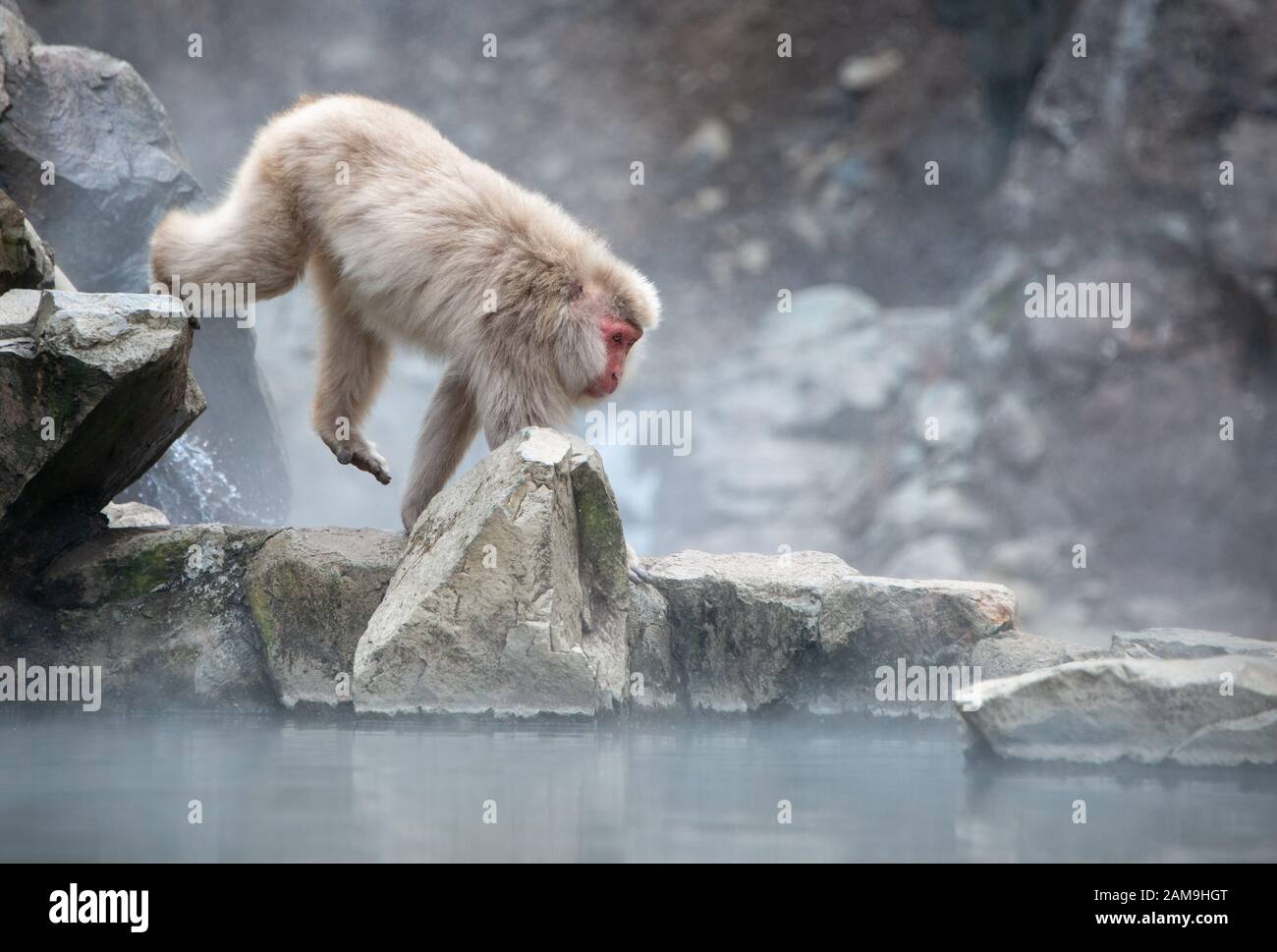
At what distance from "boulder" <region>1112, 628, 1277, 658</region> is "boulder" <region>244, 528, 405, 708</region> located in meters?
2.54

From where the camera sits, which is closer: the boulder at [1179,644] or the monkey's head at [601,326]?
the boulder at [1179,644]

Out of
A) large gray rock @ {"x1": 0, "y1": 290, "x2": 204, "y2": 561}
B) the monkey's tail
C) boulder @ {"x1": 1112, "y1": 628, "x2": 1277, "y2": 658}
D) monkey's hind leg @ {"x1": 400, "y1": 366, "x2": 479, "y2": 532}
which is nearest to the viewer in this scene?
large gray rock @ {"x1": 0, "y1": 290, "x2": 204, "y2": 561}

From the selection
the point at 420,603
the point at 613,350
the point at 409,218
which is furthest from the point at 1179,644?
the point at 409,218

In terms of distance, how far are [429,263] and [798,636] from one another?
6.25 ft

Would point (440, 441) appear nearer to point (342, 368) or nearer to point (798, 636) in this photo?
Answer: point (342, 368)

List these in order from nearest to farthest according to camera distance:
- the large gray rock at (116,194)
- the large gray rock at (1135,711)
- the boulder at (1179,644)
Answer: the large gray rock at (1135,711) → the boulder at (1179,644) → the large gray rock at (116,194)

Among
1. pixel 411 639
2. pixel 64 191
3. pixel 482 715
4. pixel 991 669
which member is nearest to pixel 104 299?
pixel 411 639

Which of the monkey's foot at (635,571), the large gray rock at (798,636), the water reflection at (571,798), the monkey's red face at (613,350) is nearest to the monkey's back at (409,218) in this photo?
the monkey's red face at (613,350)

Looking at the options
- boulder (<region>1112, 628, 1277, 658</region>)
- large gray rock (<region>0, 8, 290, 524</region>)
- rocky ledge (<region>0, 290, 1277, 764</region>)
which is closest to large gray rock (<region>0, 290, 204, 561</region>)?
rocky ledge (<region>0, 290, 1277, 764</region>)

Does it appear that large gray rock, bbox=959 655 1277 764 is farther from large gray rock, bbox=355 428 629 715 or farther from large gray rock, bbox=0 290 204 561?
large gray rock, bbox=0 290 204 561

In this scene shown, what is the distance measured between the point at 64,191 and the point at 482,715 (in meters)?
3.96

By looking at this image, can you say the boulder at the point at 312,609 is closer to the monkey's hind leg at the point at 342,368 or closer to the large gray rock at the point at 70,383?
the large gray rock at the point at 70,383

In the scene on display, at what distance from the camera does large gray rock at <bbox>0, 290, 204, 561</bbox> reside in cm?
411

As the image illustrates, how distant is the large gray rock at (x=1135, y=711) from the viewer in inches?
143
